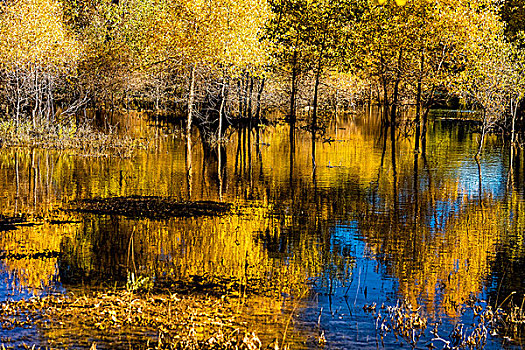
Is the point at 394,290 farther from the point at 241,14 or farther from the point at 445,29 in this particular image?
the point at 445,29

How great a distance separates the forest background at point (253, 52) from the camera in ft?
141

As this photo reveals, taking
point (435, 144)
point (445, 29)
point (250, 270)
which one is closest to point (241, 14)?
point (445, 29)

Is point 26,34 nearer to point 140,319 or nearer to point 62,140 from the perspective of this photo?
point 62,140

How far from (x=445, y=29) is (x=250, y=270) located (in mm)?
35541

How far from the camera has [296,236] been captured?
20.4 meters

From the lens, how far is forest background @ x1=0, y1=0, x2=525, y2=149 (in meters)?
43.0

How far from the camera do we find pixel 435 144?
50.9 metres

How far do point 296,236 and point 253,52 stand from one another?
26202 mm

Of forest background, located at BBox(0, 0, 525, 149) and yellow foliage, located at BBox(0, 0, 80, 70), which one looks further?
forest background, located at BBox(0, 0, 525, 149)

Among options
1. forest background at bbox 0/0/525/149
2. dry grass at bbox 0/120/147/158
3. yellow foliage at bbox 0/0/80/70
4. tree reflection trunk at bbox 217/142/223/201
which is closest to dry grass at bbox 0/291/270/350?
tree reflection trunk at bbox 217/142/223/201

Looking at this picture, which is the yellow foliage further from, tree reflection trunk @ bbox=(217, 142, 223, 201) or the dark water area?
tree reflection trunk @ bbox=(217, 142, 223, 201)

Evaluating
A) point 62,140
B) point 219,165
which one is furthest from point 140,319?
point 62,140

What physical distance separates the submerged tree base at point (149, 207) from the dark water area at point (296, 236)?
0.65 meters

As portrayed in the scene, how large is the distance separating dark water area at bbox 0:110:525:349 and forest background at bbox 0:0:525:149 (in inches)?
325
